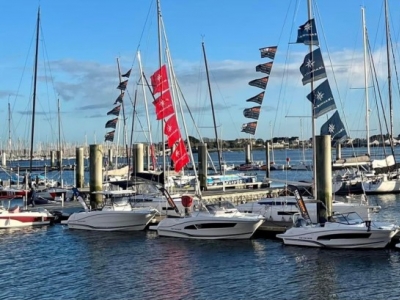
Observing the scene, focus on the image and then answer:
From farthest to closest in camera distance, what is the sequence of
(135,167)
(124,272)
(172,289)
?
(135,167) < (124,272) < (172,289)

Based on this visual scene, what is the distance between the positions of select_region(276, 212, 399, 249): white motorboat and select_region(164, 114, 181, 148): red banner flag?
33.5 feet

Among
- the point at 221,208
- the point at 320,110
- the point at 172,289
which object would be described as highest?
the point at 320,110

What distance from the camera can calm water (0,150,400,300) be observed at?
21109 millimetres

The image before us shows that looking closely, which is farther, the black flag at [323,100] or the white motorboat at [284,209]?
the white motorboat at [284,209]

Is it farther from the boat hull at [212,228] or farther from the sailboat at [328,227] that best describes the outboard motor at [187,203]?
the sailboat at [328,227]

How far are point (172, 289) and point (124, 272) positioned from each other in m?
3.65

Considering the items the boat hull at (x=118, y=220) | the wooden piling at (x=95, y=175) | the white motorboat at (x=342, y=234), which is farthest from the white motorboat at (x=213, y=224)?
the wooden piling at (x=95, y=175)

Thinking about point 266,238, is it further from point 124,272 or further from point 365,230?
point 124,272

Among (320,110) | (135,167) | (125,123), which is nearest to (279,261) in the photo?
(320,110)

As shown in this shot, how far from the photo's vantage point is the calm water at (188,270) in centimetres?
2111

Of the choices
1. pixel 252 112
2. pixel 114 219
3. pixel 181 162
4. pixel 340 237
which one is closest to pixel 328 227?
pixel 340 237

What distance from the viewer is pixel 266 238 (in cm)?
3119

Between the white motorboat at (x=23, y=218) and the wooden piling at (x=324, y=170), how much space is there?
58.0ft

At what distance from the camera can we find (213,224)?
102ft
